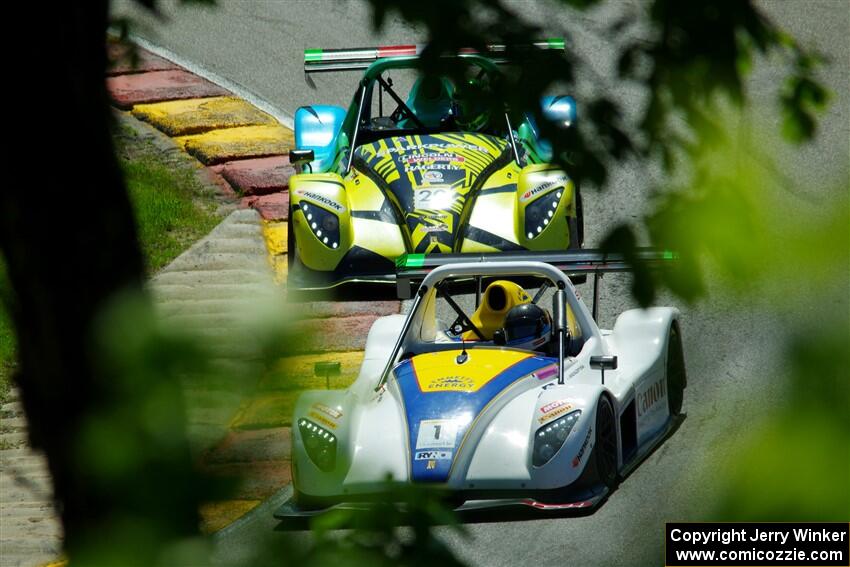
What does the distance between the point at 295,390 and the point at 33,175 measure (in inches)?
22.4

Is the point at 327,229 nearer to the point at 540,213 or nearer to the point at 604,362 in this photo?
the point at 540,213

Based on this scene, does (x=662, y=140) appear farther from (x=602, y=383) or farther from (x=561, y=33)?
(x=602, y=383)

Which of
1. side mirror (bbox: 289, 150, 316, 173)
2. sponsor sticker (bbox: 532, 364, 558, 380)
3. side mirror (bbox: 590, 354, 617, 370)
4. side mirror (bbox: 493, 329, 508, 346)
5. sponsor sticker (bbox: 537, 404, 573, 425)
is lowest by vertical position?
sponsor sticker (bbox: 537, 404, 573, 425)

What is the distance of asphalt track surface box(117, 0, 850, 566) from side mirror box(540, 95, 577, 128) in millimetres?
76

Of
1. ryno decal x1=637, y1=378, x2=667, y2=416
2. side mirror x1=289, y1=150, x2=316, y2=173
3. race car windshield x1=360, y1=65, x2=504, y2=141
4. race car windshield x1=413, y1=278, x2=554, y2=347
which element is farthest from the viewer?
side mirror x1=289, y1=150, x2=316, y2=173

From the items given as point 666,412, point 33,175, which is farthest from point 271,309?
point 666,412

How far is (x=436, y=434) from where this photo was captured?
20.7ft

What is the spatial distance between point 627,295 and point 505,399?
4552 mm

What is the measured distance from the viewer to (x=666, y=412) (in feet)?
24.9

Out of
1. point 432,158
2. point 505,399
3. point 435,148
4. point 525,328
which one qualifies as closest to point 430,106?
point 435,148

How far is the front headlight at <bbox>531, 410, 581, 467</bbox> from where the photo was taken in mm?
6172

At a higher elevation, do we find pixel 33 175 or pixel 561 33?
pixel 561 33

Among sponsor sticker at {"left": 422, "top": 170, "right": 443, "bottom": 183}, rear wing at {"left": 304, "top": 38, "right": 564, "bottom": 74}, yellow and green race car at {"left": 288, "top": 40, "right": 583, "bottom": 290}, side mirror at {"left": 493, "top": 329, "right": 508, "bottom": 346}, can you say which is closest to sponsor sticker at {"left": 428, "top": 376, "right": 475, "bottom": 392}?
side mirror at {"left": 493, "top": 329, "right": 508, "bottom": 346}

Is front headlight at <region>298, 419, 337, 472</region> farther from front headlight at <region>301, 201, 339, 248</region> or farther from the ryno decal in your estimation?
front headlight at <region>301, 201, 339, 248</region>
